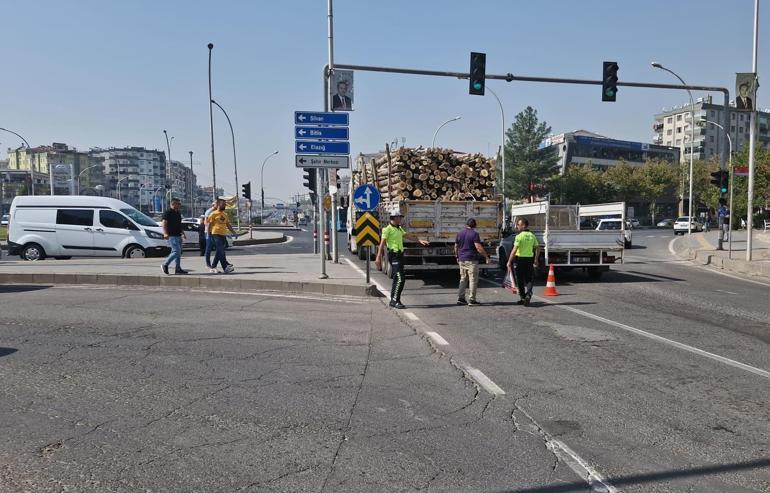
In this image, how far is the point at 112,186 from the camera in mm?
166000

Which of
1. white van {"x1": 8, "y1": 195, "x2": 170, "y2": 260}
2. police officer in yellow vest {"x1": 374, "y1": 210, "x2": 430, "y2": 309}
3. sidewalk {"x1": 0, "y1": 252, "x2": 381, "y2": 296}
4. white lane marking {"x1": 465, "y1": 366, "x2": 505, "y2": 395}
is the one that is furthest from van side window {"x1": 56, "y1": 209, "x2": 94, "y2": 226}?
white lane marking {"x1": 465, "y1": 366, "x2": 505, "y2": 395}

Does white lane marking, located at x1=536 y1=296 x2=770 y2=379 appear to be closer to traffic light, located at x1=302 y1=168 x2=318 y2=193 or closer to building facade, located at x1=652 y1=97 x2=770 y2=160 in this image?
traffic light, located at x1=302 y1=168 x2=318 y2=193

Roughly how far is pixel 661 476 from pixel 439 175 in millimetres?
12494

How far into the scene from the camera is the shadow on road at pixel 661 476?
137 inches

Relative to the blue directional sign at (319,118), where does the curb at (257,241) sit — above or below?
below

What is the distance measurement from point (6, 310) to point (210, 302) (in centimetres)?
317

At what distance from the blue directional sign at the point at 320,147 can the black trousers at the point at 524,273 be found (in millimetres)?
4708

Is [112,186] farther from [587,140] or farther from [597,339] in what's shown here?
[597,339]

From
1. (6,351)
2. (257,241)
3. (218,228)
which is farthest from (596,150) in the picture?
(6,351)

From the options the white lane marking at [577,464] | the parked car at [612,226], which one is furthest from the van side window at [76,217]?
the white lane marking at [577,464]

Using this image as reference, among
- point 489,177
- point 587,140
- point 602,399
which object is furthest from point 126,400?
point 587,140

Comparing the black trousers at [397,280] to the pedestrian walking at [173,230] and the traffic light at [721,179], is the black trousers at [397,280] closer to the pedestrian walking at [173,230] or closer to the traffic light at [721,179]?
the pedestrian walking at [173,230]

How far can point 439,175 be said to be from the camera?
15.7 m

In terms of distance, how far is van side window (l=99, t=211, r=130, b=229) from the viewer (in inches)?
762
